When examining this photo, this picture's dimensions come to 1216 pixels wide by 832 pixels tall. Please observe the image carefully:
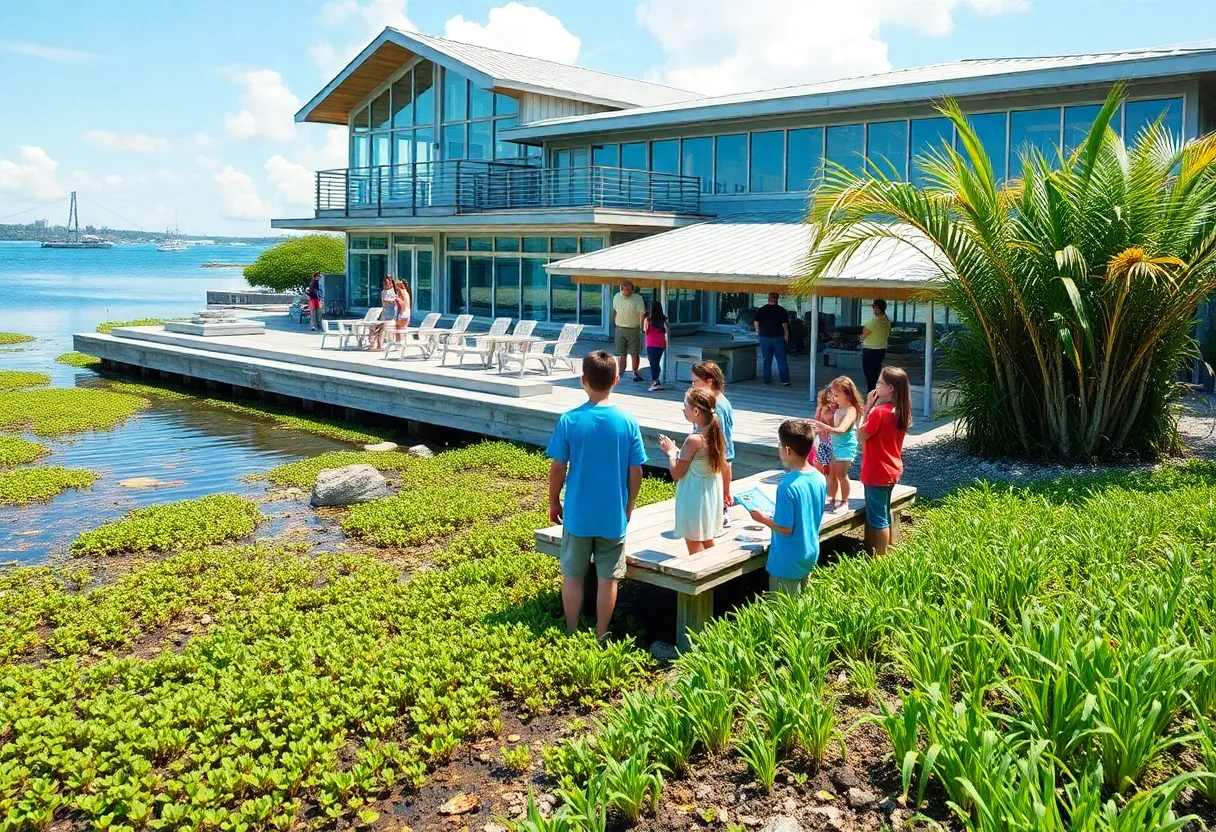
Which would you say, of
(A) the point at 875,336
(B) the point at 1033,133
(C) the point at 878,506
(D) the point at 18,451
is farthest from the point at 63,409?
(B) the point at 1033,133

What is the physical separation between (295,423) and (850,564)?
13637 mm

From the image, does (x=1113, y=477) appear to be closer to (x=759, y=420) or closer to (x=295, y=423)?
(x=759, y=420)

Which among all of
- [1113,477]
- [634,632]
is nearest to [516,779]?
[634,632]

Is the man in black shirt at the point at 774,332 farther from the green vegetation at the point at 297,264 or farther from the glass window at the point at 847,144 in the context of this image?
the green vegetation at the point at 297,264

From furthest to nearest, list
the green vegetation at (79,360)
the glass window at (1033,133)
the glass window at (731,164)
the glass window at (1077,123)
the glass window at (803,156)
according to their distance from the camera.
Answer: the green vegetation at (79,360), the glass window at (731,164), the glass window at (803,156), the glass window at (1033,133), the glass window at (1077,123)

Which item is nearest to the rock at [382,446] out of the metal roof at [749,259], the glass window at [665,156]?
the metal roof at [749,259]

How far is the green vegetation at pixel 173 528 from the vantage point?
9844 mm

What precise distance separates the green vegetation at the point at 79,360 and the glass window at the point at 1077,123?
23165mm

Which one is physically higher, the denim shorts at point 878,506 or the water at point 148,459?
the denim shorts at point 878,506

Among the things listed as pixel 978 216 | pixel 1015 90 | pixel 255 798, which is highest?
pixel 1015 90

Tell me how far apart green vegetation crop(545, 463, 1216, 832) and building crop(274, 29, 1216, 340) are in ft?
26.9

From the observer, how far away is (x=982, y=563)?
20.3 ft

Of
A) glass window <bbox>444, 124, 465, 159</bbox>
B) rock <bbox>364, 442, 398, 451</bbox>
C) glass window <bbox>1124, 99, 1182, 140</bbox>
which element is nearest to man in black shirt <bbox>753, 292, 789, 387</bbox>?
rock <bbox>364, 442, 398, 451</bbox>

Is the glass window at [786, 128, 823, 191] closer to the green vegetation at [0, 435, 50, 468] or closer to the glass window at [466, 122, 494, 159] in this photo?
the glass window at [466, 122, 494, 159]
